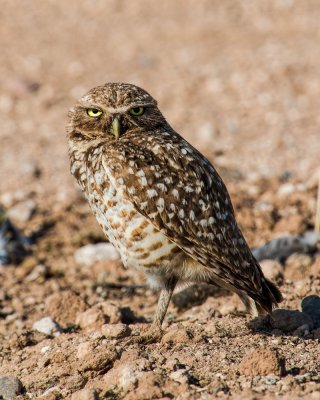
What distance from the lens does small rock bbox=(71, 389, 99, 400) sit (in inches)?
167

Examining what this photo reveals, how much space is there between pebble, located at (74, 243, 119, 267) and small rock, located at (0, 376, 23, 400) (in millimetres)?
2865

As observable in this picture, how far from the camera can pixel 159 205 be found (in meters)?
5.18

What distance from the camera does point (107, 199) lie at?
519 cm

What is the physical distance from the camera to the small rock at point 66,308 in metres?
6.14

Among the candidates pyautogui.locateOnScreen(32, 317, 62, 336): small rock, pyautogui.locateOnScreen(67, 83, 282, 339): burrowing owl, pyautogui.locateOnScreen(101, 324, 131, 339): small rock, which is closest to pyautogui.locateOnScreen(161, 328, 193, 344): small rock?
pyautogui.locateOnScreen(67, 83, 282, 339): burrowing owl

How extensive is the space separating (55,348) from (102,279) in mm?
2057

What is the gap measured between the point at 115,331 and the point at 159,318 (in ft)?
1.03

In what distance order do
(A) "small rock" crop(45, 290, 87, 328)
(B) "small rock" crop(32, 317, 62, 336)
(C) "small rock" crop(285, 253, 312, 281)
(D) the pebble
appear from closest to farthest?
(B) "small rock" crop(32, 317, 62, 336)
(A) "small rock" crop(45, 290, 87, 328)
(C) "small rock" crop(285, 253, 312, 281)
(D) the pebble

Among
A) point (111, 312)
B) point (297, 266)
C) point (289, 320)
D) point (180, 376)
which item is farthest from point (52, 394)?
point (297, 266)

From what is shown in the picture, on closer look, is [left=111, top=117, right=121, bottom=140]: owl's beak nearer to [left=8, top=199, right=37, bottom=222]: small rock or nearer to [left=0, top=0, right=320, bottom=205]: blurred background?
[left=8, top=199, right=37, bottom=222]: small rock

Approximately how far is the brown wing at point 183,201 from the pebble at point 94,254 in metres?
2.42

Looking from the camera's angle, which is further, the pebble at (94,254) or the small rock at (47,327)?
the pebble at (94,254)

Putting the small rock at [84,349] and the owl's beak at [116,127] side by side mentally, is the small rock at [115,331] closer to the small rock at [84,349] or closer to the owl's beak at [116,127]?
the small rock at [84,349]

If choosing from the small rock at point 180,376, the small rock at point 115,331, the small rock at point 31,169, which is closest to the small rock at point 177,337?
the small rock at point 115,331
